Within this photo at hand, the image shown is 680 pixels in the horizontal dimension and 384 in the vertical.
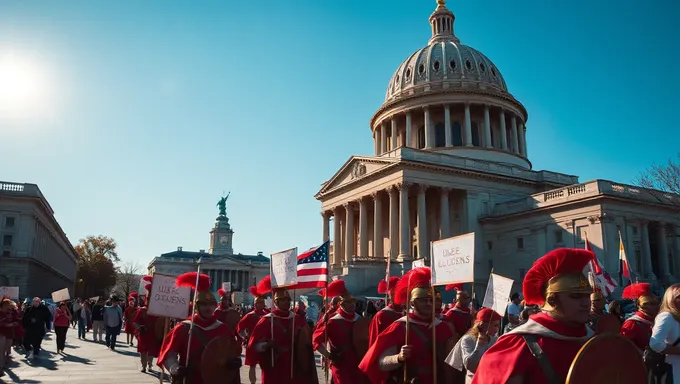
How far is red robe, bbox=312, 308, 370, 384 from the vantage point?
846 centimetres

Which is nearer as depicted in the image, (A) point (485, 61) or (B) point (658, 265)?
(B) point (658, 265)

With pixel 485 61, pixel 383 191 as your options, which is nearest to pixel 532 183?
pixel 383 191

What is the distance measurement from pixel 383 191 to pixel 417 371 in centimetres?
4509

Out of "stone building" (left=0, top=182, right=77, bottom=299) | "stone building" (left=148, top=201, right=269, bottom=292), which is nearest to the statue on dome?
"stone building" (left=148, top=201, right=269, bottom=292)

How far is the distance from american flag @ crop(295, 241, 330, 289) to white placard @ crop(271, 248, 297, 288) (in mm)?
624

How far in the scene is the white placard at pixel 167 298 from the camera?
8789 millimetres

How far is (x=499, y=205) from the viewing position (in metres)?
51.4

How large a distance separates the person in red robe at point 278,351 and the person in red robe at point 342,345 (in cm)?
32

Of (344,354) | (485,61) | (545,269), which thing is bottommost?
(344,354)

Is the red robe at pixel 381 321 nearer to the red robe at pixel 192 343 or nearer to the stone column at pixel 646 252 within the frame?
the red robe at pixel 192 343

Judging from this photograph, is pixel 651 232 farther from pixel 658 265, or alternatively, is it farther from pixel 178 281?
pixel 178 281

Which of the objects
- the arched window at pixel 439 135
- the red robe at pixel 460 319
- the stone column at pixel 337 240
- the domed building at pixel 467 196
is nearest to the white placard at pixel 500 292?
the red robe at pixel 460 319

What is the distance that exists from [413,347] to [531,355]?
2.23m

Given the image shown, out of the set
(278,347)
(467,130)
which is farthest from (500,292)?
(467,130)
